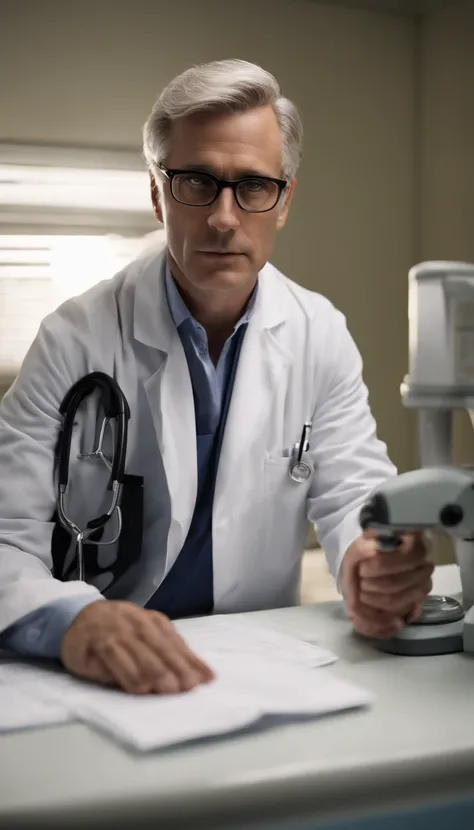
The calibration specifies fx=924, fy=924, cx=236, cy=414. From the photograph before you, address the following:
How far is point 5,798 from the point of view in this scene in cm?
76

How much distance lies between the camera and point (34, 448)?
1413mm

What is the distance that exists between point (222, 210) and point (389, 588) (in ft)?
2.19

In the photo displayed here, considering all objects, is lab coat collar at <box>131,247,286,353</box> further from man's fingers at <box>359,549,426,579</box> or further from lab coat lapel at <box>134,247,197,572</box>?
man's fingers at <box>359,549,426,579</box>

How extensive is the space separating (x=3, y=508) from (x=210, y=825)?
2.37ft

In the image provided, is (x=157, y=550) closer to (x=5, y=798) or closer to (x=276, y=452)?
(x=276, y=452)

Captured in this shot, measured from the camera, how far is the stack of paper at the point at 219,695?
87 centimetres

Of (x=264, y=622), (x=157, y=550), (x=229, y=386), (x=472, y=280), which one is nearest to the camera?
(x=472, y=280)

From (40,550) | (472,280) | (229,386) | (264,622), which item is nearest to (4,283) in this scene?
(229,386)

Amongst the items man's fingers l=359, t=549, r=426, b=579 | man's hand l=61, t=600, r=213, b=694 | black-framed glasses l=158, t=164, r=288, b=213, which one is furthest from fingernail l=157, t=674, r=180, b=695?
black-framed glasses l=158, t=164, r=288, b=213

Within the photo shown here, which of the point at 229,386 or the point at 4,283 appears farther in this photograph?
the point at 4,283

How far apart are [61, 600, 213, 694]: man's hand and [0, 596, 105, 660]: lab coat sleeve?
0.02 m

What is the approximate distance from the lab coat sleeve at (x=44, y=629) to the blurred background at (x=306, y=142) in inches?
90.3

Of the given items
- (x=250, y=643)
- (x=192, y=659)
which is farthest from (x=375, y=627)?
(x=192, y=659)

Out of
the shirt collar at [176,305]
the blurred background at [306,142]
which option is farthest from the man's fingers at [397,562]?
the blurred background at [306,142]
